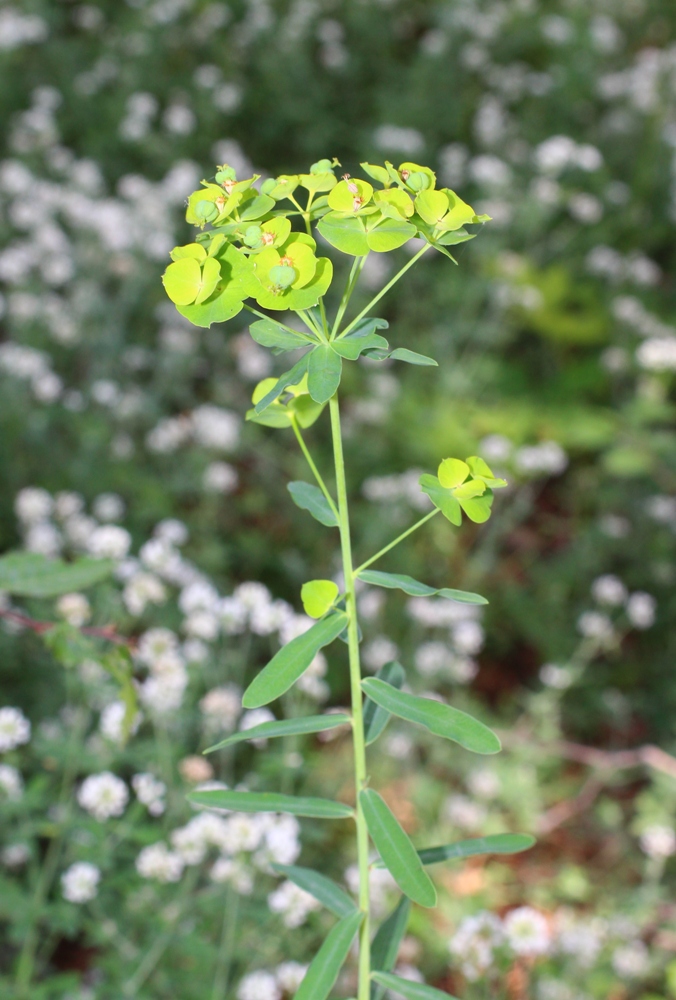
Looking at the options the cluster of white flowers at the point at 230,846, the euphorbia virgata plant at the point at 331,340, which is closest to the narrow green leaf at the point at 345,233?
the euphorbia virgata plant at the point at 331,340

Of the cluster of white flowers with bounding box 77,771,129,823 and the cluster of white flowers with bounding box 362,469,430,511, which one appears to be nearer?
the cluster of white flowers with bounding box 77,771,129,823

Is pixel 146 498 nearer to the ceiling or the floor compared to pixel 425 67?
nearer to the floor

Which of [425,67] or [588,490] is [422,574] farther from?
[425,67]

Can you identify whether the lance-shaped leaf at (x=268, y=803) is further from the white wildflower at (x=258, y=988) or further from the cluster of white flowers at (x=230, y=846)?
the white wildflower at (x=258, y=988)

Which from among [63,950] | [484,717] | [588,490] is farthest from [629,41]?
[63,950]

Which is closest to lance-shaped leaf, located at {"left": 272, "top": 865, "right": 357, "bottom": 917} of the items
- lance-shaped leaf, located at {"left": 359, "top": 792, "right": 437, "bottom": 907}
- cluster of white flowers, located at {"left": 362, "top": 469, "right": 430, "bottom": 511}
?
lance-shaped leaf, located at {"left": 359, "top": 792, "right": 437, "bottom": 907}

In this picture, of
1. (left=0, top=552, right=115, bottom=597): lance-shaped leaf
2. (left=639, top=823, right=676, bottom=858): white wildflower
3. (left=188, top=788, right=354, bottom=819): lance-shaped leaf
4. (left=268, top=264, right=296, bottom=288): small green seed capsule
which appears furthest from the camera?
(left=639, top=823, right=676, bottom=858): white wildflower

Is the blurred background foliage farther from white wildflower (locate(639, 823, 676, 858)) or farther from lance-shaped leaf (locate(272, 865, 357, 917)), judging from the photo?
lance-shaped leaf (locate(272, 865, 357, 917))
